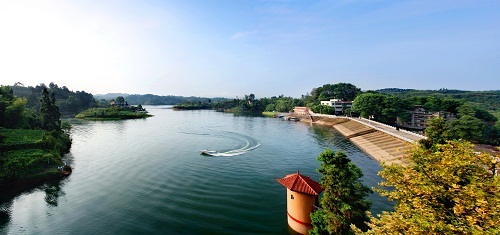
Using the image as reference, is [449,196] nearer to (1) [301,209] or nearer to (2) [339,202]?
(2) [339,202]

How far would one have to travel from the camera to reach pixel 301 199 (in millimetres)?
21875

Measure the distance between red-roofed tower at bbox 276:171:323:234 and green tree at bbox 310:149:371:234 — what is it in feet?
4.14

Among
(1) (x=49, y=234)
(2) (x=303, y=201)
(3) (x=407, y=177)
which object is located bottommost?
(1) (x=49, y=234)

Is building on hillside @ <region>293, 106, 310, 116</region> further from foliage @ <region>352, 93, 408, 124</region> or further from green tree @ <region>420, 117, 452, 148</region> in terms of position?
green tree @ <region>420, 117, 452, 148</region>

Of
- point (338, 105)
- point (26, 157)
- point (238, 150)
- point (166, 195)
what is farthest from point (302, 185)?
point (338, 105)

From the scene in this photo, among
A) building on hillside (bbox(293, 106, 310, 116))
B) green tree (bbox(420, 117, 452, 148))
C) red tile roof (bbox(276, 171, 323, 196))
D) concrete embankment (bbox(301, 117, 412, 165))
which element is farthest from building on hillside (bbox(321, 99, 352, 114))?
red tile roof (bbox(276, 171, 323, 196))

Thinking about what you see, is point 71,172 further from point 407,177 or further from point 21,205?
point 407,177

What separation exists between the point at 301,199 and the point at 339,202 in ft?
12.4

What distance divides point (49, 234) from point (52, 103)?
5623 centimetres

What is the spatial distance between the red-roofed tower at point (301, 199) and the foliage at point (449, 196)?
9022 mm

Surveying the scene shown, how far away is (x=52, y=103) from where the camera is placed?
65.6 m

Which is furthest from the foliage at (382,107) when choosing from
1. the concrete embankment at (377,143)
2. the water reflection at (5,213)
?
the water reflection at (5,213)

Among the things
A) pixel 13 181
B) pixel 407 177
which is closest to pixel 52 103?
pixel 13 181

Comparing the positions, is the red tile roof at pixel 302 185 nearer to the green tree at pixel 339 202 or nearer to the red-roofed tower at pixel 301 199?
the red-roofed tower at pixel 301 199
